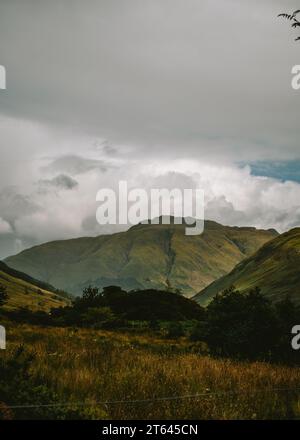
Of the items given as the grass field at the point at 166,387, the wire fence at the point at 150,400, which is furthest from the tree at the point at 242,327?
the wire fence at the point at 150,400

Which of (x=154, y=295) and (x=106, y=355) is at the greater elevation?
(x=154, y=295)

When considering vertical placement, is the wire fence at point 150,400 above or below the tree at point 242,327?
below

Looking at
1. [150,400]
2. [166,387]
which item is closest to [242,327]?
[166,387]

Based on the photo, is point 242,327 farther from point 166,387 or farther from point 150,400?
point 150,400

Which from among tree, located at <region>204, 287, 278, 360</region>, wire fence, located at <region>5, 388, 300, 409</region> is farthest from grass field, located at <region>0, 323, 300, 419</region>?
tree, located at <region>204, 287, 278, 360</region>

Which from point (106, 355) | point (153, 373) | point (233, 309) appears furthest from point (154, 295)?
point (153, 373)

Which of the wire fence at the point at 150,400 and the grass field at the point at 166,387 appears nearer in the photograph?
the wire fence at the point at 150,400

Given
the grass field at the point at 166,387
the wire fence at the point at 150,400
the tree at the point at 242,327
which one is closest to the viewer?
the wire fence at the point at 150,400

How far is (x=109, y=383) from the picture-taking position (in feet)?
32.4

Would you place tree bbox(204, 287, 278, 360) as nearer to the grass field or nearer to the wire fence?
the grass field

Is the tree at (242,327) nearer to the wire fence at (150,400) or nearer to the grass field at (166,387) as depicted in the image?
the grass field at (166,387)

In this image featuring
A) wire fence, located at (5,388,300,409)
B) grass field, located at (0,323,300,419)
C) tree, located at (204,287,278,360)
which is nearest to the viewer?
wire fence, located at (5,388,300,409)
